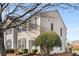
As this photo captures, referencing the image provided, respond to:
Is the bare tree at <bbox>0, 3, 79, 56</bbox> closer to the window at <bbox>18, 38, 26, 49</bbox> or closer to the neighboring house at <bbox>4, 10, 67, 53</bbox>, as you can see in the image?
the neighboring house at <bbox>4, 10, 67, 53</bbox>

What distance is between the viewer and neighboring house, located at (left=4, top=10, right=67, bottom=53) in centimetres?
201

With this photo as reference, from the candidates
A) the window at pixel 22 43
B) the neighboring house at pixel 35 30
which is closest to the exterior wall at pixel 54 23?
the neighboring house at pixel 35 30

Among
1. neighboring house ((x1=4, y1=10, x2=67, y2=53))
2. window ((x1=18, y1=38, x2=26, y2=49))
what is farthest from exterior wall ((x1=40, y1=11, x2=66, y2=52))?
window ((x1=18, y1=38, x2=26, y2=49))

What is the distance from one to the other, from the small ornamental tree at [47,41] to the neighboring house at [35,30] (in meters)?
0.03

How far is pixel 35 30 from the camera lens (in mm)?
2027

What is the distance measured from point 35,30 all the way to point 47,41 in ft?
0.50

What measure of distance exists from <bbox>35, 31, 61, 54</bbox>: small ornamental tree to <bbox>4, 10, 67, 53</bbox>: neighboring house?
0.11 ft

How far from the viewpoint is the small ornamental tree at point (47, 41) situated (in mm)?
2002

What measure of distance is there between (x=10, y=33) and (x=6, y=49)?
0.51 feet

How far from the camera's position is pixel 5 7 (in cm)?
204

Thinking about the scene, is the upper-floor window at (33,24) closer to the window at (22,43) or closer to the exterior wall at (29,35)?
the exterior wall at (29,35)

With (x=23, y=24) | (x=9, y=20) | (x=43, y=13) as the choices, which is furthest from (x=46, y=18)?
(x=9, y=20)

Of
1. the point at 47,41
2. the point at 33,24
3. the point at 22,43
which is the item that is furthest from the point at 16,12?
the point at 47,41

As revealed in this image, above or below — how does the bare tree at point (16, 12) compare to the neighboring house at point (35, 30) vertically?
above
